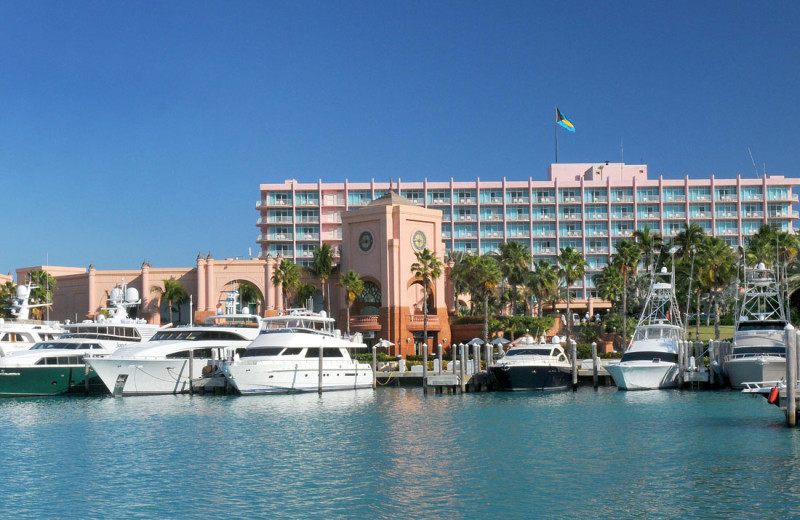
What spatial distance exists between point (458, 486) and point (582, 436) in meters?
10.4

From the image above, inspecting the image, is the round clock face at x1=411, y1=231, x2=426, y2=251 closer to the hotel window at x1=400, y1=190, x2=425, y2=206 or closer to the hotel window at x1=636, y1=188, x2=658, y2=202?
the hotel window at x1=400, y1=190, x2=425, y2=206

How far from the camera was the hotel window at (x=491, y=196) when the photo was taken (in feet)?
423

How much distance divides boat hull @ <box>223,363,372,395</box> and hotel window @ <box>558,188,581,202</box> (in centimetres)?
7802

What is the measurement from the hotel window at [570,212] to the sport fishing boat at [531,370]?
73324 mm

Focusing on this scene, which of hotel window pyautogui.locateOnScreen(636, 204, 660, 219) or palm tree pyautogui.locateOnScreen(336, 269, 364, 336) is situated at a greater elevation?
hotel window pyautogui.locateOnScreen(636, 204, 660, 219)

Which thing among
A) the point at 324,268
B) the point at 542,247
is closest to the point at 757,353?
the point at 324,268

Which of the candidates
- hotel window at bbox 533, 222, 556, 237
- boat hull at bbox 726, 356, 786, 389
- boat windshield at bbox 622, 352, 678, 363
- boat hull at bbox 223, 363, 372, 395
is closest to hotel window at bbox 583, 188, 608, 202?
hotel window at bbox 533, 222, 556, 237

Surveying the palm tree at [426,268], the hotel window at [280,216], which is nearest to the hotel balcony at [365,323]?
the palm tree at [426,268]

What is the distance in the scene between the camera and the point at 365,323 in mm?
80812

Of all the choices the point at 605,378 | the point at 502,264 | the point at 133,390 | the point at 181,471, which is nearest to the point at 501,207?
the point at 502,264

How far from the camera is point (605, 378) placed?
60.8 m

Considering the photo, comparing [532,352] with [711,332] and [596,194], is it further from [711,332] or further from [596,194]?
[596,194]

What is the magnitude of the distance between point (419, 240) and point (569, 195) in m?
51.5

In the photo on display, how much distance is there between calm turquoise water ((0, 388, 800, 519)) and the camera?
2455cm
